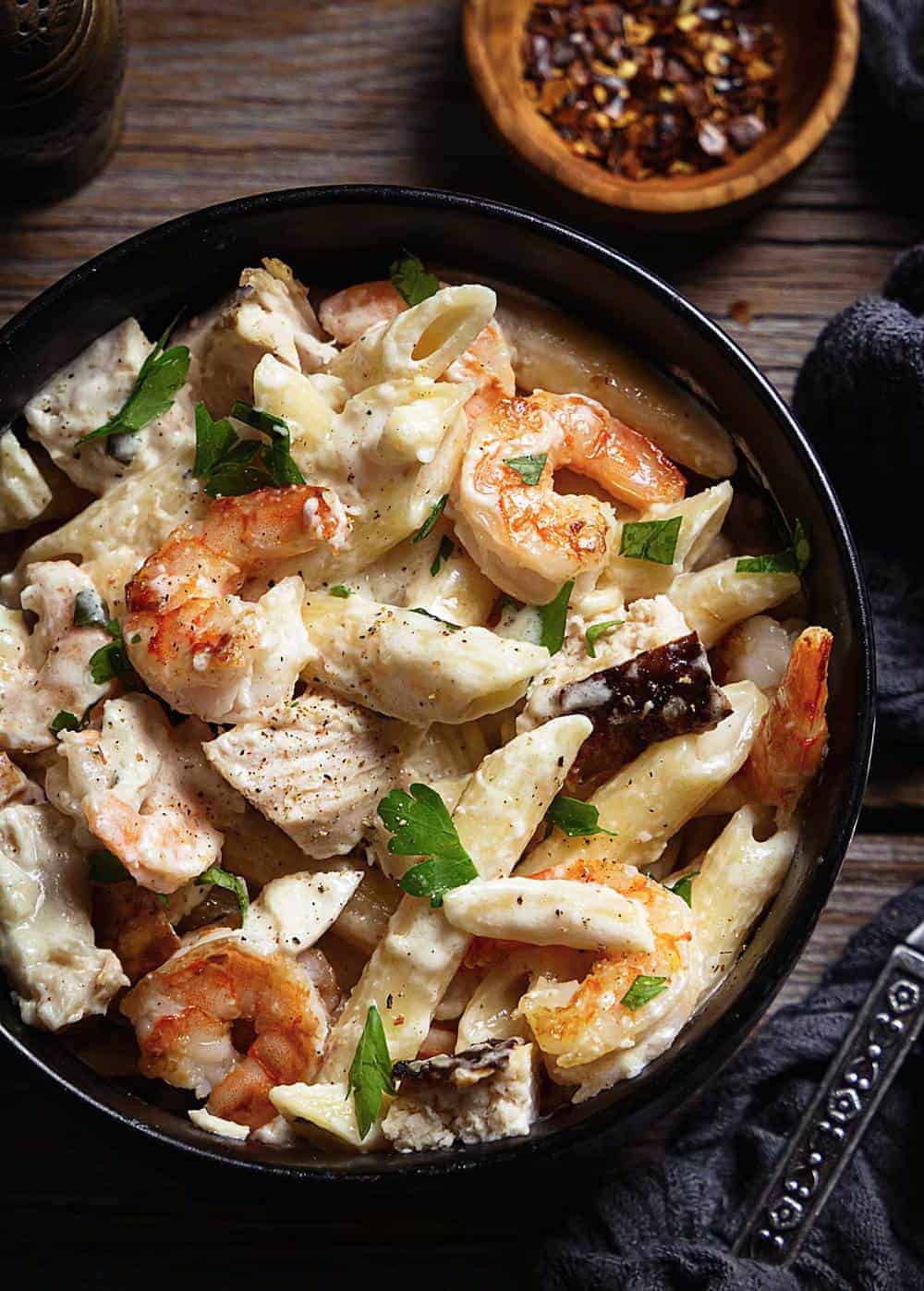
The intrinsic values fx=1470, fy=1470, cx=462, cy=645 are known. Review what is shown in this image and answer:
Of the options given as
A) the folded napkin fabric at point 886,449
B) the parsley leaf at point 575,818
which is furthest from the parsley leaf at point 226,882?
the folded napkin fabric at point 886,449

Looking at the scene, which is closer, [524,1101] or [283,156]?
[524,1101]

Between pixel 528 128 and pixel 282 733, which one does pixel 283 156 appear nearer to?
pixel 528 128

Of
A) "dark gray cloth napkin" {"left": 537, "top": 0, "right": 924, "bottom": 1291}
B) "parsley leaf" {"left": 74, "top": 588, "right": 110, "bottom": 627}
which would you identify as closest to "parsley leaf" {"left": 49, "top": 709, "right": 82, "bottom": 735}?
"parsley leaf" {"left": 74, "top": 588, "right": 110, "bottom": 627}

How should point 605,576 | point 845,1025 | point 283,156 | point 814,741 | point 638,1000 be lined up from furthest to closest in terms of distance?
point 283,156 → point 845,1025 → point 605,576 → point 814,741 → point 638,1000

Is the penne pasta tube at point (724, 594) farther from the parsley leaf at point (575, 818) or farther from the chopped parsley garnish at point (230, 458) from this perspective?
the chopped parsley garnish at point (230, 458)

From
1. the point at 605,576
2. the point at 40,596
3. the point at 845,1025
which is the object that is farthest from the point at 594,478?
the point at 845,1025

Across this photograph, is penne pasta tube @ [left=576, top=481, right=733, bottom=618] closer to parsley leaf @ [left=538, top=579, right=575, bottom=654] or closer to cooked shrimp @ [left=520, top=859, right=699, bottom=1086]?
parsley leaf @ [left=538, top=579, right=575, bottom=654]
